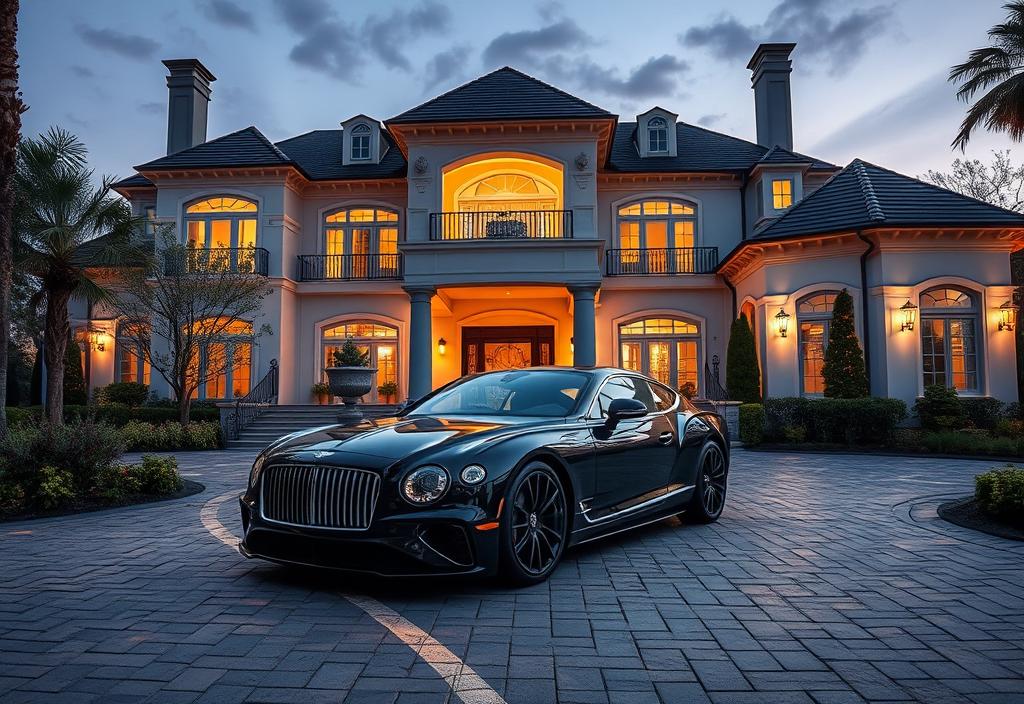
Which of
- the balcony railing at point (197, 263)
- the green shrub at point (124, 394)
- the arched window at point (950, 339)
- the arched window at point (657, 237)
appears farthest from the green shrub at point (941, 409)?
the green shrub at point (124, 394)

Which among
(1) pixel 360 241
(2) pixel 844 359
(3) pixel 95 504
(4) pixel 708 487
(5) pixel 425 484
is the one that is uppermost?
(1) pixel 360 241

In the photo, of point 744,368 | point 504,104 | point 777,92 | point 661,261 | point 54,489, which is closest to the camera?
point 54,489

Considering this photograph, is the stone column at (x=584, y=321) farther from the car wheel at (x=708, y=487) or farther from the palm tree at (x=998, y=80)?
the car wheel at (x=708, y=487)

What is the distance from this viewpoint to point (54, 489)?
7.26m

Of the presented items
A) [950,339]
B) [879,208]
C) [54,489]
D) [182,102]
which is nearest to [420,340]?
[879,208]

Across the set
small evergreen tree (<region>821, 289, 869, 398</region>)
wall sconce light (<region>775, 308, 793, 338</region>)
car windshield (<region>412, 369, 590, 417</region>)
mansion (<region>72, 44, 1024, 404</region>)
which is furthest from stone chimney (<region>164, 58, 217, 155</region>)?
car windshield (<region>412, 369, 590, 417</region>)

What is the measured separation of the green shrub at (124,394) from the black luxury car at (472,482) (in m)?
17.8

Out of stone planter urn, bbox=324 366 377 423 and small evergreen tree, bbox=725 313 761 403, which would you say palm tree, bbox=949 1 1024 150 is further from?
stone planter urn, bbox=324 366 377 423

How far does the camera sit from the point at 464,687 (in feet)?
9.05

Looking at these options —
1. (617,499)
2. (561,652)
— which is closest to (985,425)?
(617,499)

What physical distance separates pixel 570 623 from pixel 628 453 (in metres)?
1.91

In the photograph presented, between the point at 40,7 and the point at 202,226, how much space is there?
13140 mm

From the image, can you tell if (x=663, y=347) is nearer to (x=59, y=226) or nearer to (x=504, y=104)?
(x=504, y=104)

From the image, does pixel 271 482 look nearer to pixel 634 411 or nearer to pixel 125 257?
pixel 634 411
